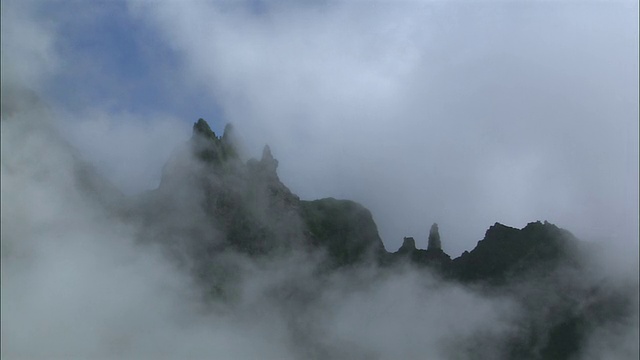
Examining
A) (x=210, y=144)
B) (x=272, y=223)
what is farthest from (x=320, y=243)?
(x=210, y=144)

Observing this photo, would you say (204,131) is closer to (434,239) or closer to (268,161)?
(268,161)

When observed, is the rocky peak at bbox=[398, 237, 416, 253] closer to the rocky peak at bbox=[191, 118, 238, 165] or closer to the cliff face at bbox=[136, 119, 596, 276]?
the cliff face at bbox=[136, 119, 596, 276]

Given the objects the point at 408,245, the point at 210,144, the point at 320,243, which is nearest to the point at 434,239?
the point at 408,245

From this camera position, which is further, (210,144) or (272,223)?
(272,223)

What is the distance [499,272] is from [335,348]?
49.5 metres

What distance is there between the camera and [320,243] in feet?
613

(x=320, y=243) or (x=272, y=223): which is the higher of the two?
(x=320, y=243)

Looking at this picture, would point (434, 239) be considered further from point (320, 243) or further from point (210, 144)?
point (210, 144)

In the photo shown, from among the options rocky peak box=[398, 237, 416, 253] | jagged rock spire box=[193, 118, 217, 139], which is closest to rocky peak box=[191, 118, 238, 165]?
jagged rock spire box=[193, 118, 217, 139]

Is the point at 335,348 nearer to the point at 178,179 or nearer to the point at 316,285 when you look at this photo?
the point at 316,285

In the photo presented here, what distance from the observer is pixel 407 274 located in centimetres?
18862

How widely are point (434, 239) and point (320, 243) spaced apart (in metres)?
34.2

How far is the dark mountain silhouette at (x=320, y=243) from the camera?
474 feet

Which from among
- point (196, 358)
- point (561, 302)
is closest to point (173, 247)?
point (196, 358)
